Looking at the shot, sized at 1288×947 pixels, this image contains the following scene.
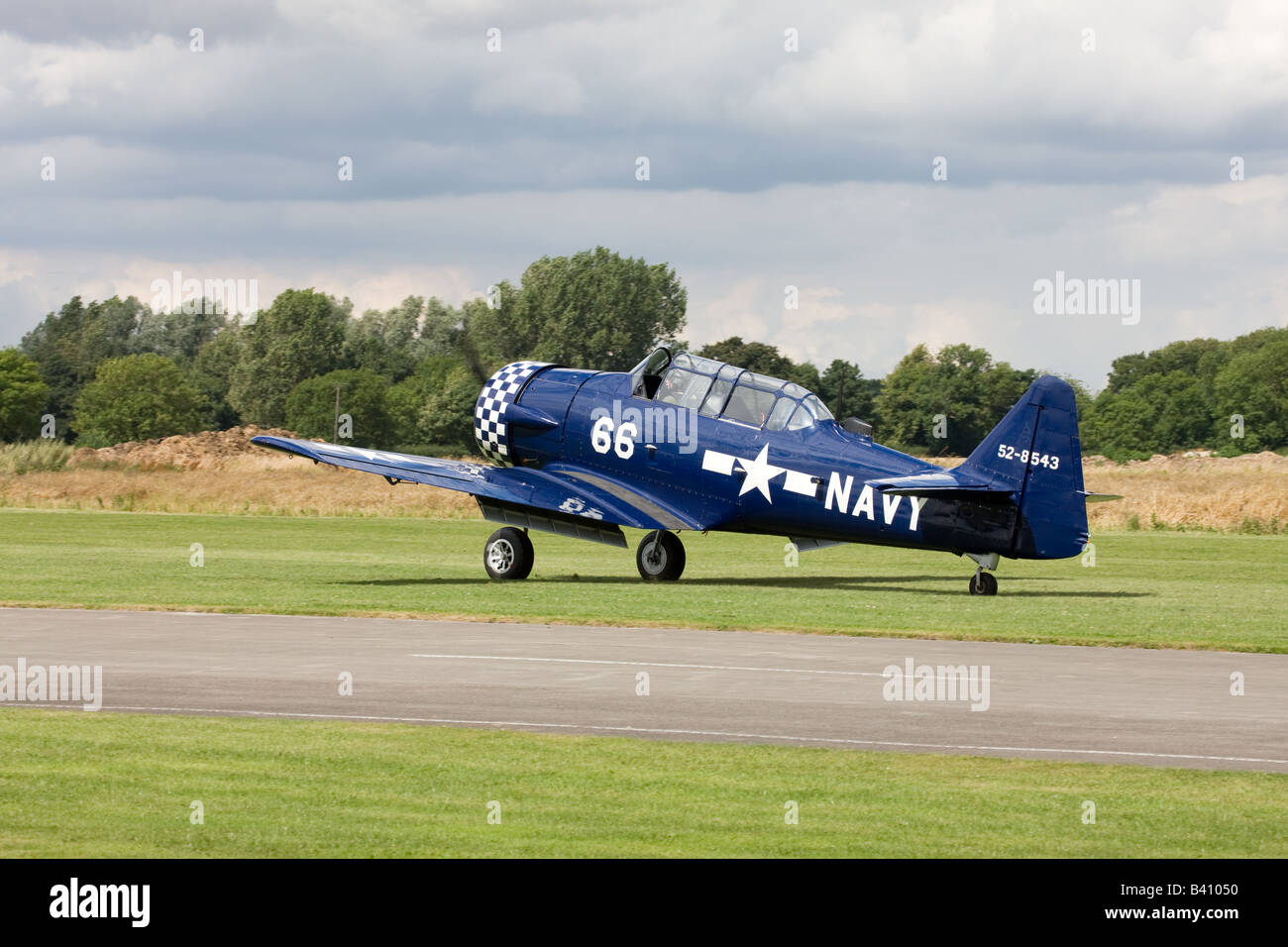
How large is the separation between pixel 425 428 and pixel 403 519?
49017 millimetres

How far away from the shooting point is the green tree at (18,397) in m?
98.9

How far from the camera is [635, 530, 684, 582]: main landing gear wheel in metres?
27.0

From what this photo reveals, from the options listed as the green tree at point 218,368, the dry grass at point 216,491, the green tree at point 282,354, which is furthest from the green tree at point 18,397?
the green tree at point 218,368

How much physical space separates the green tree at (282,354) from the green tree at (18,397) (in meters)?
31.0

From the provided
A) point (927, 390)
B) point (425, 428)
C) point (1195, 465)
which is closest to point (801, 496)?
point (1195, 465)

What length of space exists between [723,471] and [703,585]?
81.4 inches

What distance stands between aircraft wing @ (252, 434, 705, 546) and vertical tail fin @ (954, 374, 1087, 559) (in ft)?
16.7

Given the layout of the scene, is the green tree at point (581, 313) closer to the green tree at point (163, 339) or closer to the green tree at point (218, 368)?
the green tree at point (218, 368)

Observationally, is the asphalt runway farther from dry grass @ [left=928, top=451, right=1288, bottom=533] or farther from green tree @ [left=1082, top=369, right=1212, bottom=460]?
green tree @ [left=1082, top=369, right=1212, bottom=460]

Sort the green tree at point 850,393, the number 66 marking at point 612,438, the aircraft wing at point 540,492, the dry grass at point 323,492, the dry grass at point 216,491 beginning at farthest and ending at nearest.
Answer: the green tree at point 850,393 → the dry grass at point 216,491 → the dry grass at point 323,492 → the number 66 marking at point 612,438 → the aircraft wing at point 540,492

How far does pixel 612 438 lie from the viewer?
26.8m

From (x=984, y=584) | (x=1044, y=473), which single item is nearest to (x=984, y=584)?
(x=984, y=584)

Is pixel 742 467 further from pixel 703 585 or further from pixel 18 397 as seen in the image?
pixel 18 397
